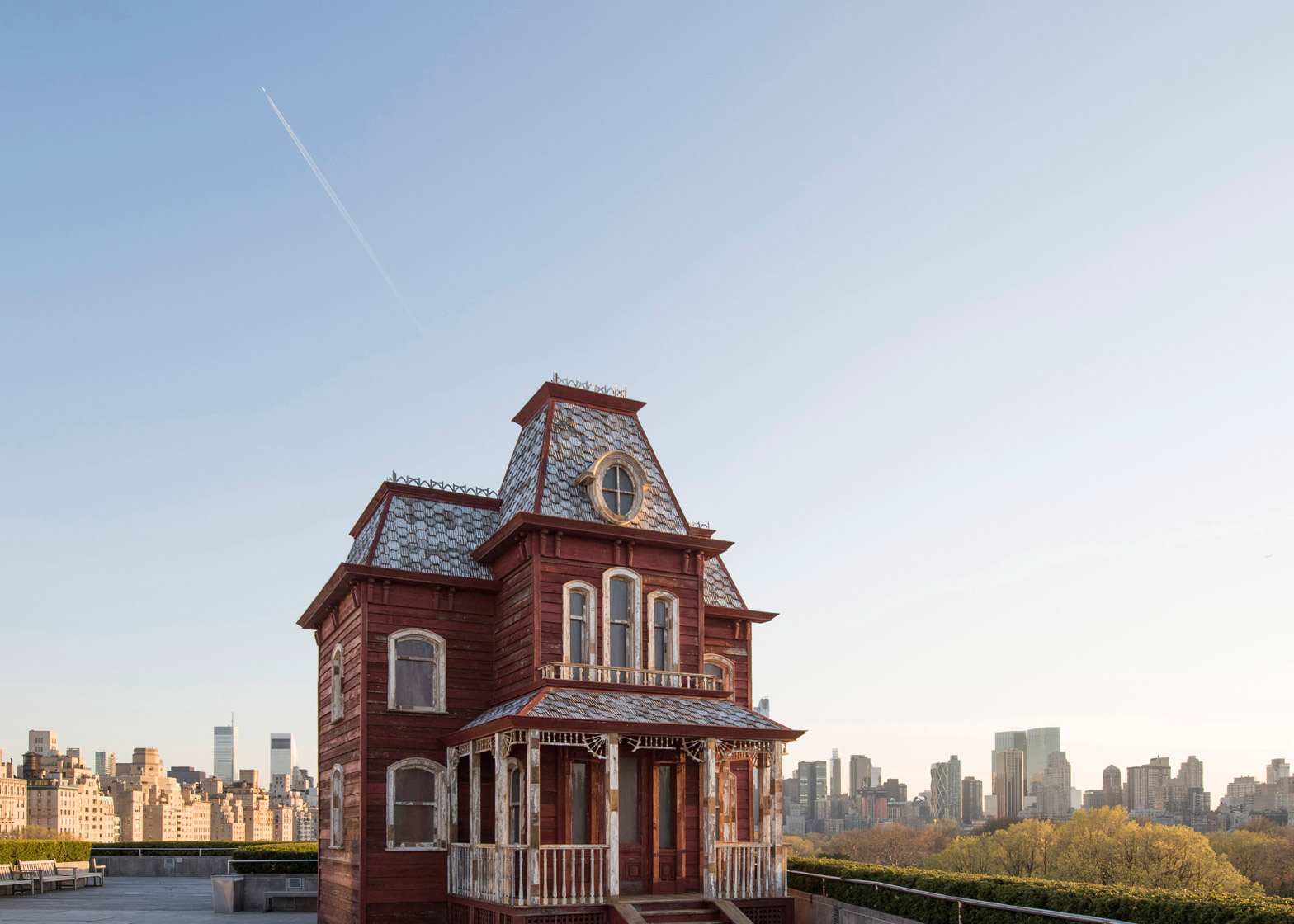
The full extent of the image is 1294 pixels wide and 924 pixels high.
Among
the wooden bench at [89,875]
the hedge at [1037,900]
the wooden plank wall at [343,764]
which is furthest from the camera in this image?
the wooden bench at [89,875]

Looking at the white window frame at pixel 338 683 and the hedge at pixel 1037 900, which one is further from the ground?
the white window frame at pixel 338 683

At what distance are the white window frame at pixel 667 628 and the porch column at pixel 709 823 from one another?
2317 millimetres

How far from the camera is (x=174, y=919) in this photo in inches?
904

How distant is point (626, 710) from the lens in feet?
61.2

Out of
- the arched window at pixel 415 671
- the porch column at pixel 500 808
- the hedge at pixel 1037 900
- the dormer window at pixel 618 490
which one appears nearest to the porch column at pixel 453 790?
the arched window at pixel 415 671

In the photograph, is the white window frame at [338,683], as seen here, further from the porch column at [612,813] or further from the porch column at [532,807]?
the porch column at [612,813]

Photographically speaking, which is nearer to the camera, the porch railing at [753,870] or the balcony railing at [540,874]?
the balcony railing at [540,874]

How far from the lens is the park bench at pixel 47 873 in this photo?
106 feet

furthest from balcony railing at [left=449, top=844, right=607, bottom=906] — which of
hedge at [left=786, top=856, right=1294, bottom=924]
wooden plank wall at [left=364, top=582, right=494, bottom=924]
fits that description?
hedge at [left=786, top=856, right=1294, bottom=924]

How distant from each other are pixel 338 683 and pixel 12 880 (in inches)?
654

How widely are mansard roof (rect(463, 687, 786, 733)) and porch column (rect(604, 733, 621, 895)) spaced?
1.56 ft

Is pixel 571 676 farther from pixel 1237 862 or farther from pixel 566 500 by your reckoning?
pixel 1237 862

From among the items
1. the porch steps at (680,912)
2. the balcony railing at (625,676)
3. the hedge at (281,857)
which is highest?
the balcony railing at (625,676)

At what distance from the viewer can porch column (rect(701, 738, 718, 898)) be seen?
722 inches
